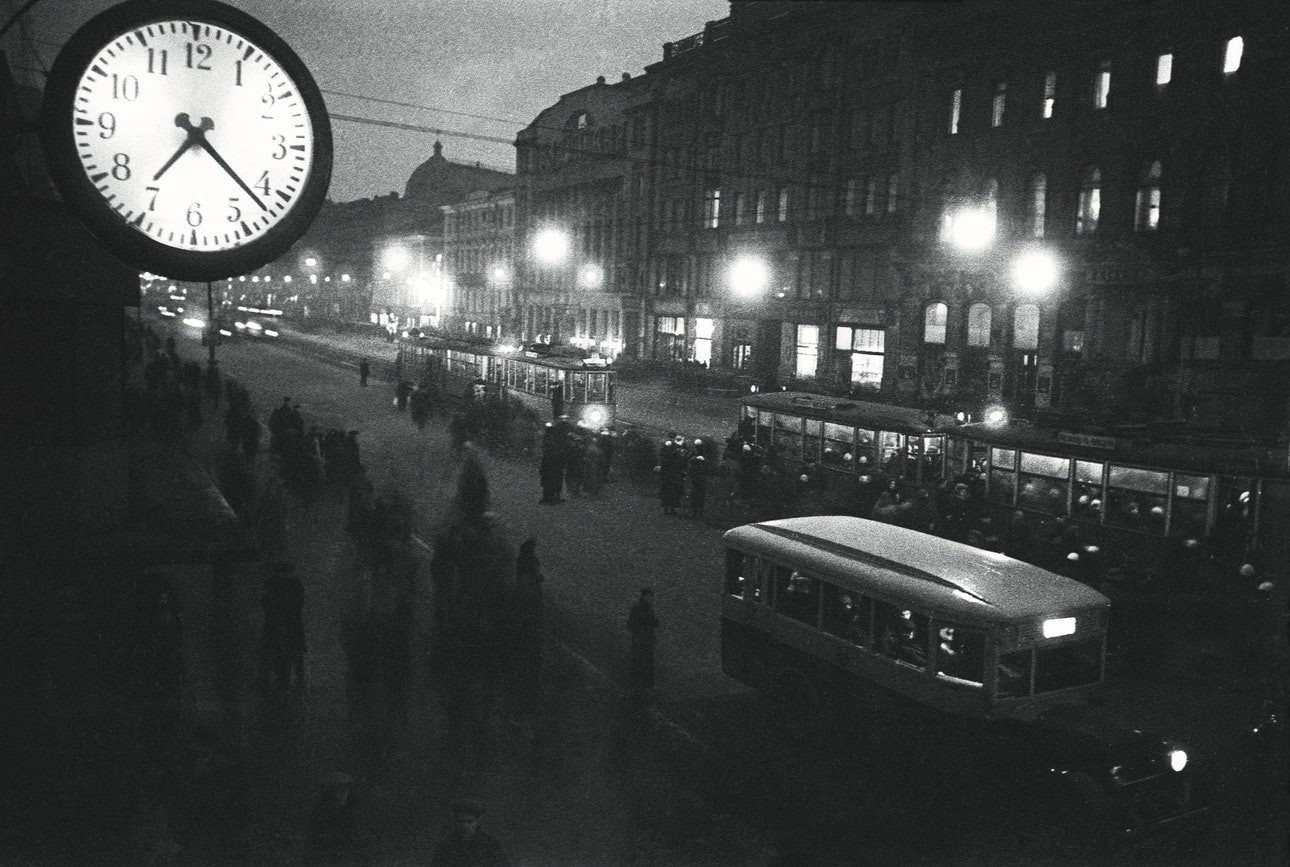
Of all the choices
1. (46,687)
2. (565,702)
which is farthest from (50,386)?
(565,702)

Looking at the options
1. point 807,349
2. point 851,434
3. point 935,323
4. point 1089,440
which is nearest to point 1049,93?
point 935,323

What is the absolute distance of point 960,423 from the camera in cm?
2220

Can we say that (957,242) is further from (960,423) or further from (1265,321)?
(960,423)

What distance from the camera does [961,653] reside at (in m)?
8.95

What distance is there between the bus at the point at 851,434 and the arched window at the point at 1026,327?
53.5 ft

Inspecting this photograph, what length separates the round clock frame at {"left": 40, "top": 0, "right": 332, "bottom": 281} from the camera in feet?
10.0

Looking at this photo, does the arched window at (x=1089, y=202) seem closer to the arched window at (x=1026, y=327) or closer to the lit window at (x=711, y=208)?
the arched window at (x=1026, y=327)

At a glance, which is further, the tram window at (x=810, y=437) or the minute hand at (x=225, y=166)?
the tram window at (x=810, y=437)

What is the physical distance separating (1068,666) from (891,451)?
14419mm

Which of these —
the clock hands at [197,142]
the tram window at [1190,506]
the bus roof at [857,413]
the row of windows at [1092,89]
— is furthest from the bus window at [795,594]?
the row of windows at [1092,89]

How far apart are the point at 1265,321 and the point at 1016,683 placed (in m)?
28.9

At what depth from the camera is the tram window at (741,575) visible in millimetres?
11398

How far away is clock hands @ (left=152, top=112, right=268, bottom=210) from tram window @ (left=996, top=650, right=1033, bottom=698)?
7.61 m

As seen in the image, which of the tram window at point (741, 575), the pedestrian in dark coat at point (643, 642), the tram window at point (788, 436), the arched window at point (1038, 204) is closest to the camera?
the tram window at point (741, 575)
